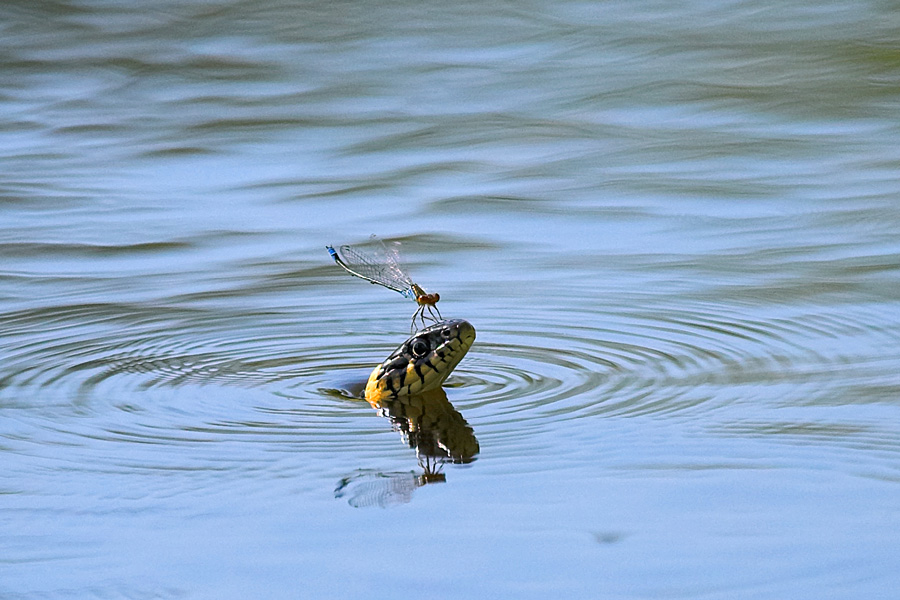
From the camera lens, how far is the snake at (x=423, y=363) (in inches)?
127

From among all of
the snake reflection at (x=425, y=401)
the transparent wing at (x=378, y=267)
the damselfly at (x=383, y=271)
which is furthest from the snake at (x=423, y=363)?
the transparent wing at (x=378, y=267)

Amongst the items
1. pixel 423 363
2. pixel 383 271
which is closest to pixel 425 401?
pixel 423 363

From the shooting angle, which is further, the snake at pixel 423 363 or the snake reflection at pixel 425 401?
the snake at pixel 423 363

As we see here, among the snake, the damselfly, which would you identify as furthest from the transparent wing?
the snake

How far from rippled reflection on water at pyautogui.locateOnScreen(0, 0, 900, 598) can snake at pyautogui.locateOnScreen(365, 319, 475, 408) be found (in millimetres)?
66

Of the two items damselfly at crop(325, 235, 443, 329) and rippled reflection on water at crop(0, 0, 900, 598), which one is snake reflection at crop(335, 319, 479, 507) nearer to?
rippled reflection on water at crop(0, 0, 900, 598)

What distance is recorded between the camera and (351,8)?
888 centimetres

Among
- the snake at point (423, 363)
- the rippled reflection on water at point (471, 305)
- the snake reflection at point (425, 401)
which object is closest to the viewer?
the rippled reflection on water at point (471, 305)

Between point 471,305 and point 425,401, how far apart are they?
2.57 ft

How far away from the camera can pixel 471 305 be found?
3.98 m

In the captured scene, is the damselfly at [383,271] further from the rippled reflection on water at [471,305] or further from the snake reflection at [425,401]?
the snake reflection at [425,401]

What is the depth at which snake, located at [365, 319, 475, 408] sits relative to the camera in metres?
3.23

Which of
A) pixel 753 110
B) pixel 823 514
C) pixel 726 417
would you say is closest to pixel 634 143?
pixel 753 110

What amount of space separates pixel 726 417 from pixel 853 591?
906 mm
